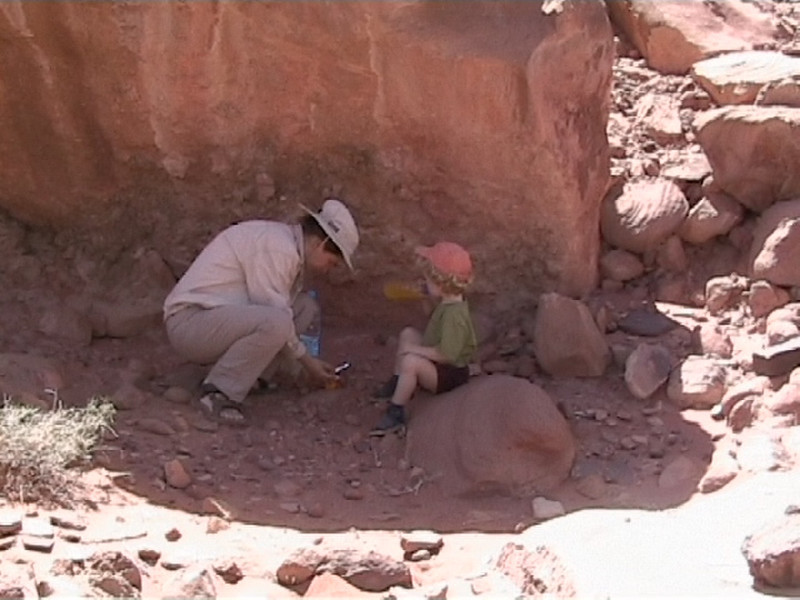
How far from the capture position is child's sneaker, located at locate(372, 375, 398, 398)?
5.82 meters

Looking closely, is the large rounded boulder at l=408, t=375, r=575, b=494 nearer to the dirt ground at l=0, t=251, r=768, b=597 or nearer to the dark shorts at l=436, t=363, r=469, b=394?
the dirt ground at l=0, t=251, r=768, b=597

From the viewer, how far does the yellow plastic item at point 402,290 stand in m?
6.25

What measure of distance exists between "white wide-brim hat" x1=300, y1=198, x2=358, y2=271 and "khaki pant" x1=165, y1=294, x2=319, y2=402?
13.1 inches

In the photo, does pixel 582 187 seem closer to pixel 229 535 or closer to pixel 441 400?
pixel 441 400

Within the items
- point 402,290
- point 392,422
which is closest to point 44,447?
point 392,422

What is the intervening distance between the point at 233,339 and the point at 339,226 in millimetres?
582

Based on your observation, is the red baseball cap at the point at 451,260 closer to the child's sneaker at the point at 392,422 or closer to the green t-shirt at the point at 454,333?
the green t-shirt at the point at 454,333

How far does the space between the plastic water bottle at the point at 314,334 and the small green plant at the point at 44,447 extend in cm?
111

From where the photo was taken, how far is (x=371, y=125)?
6.18 meters

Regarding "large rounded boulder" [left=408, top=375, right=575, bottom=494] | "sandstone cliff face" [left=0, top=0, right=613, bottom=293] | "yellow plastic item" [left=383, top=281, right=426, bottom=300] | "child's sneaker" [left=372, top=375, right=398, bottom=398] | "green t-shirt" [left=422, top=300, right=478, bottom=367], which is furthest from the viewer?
"yellow plastic item" [left=383, top=281, right=426, bottom=300]

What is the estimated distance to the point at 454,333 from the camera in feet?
18.4

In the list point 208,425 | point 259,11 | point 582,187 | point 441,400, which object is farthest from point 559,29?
point 208,425

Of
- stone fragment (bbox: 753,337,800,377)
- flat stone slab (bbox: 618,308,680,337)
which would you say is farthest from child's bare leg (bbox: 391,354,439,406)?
stone fragment (bbox: 753,337,800,377)

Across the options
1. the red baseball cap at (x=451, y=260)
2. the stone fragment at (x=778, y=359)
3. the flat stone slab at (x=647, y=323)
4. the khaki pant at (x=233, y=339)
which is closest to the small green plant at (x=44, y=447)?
the khaki pant at (x=233, y=339)
